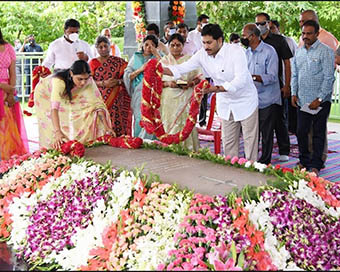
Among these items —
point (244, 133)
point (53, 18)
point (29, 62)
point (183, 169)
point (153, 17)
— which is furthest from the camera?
point (53, 18)

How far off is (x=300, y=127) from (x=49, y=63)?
286cm

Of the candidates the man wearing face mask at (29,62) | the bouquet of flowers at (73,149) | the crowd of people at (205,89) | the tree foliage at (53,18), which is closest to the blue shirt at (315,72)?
the crowd of people at (205,89)

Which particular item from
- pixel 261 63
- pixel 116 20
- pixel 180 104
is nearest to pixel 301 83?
pixel 261 63

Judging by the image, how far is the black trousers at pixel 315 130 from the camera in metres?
5.07

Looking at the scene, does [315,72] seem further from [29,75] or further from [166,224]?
[29,75]

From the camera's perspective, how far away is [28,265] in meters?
2.80

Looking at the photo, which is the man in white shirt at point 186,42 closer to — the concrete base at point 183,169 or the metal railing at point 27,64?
the concrete base at point 183,169

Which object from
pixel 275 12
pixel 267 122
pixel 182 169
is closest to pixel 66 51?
pixel 267 122

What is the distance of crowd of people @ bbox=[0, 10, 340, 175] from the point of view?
432 cm

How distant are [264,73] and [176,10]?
4.37 metres

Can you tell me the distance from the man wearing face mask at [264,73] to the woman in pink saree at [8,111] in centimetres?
231

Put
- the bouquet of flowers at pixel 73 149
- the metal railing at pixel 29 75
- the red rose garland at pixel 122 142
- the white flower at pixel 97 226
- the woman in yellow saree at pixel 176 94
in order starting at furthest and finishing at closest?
the metal railing at pixel 29 75, the woman in yellow saree at pixel 176 94, the red rose garland at pixel 122 142, the bouquet of flowers at pixel 73 149, the white flower at pixel 97 226

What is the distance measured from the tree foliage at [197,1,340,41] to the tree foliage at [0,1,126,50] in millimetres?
2830

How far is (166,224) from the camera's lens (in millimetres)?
2613
